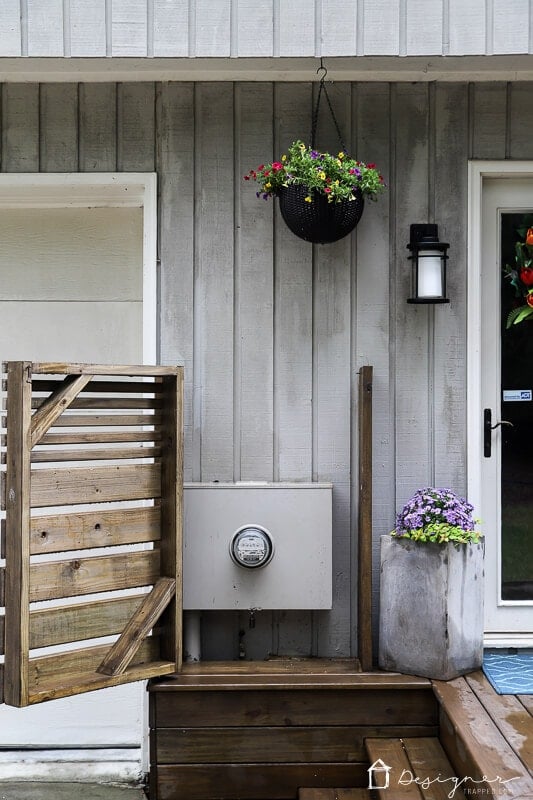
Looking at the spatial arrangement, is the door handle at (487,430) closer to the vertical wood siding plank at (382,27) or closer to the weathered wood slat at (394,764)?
the weathered wood slat at (394,764)

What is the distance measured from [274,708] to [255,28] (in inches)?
91.3

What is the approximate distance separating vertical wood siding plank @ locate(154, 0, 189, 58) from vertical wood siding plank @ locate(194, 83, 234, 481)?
0.34 metres

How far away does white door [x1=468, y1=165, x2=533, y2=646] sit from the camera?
10.8 feet

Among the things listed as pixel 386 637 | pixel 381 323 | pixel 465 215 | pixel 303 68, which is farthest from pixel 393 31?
pixel 386 637

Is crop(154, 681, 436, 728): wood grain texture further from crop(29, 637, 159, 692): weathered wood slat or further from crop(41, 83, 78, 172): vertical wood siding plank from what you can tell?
crop(41, 83, 78, 172): vertical wood siding plank

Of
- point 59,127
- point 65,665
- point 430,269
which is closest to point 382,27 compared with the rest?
point 430,269

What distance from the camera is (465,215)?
3.20 metres

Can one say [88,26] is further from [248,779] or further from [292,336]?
[248,779]

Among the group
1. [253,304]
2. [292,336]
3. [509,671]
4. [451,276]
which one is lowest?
[509,671]

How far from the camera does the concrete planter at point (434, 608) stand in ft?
9.53

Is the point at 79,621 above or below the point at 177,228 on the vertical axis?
below

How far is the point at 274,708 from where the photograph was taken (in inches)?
116

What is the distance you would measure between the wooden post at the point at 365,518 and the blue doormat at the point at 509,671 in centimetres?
43

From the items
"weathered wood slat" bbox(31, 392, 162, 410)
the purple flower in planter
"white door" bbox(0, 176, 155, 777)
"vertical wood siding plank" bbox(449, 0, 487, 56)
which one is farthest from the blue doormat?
"vertical wood siding plank" bbox(449, 0, 487, 56)
